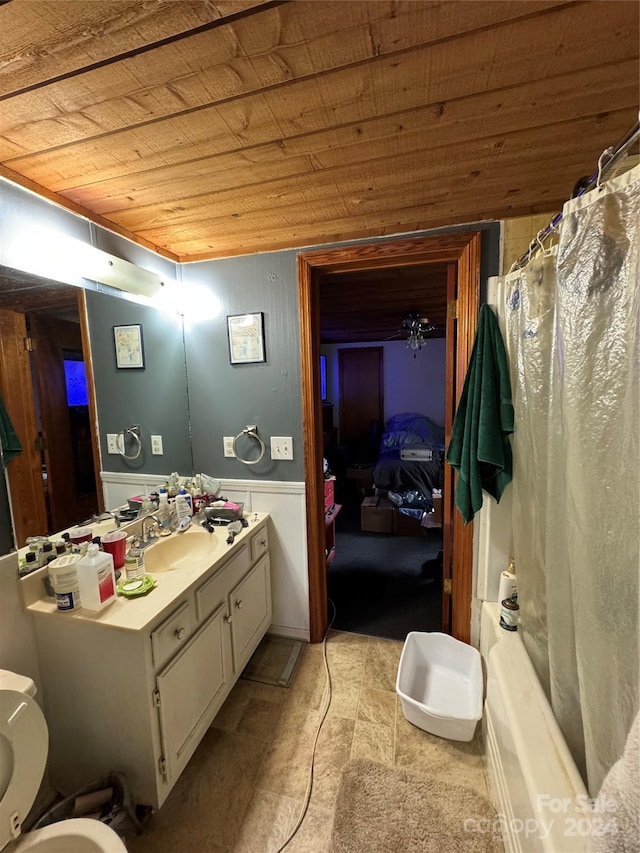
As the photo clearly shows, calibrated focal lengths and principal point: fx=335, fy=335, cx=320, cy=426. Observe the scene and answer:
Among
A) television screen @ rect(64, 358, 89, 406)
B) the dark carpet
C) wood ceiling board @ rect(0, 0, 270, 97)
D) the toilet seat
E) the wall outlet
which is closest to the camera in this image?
wood ceiling board @ rect(0, 0, 270, 97)

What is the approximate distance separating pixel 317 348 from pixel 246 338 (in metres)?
0.40

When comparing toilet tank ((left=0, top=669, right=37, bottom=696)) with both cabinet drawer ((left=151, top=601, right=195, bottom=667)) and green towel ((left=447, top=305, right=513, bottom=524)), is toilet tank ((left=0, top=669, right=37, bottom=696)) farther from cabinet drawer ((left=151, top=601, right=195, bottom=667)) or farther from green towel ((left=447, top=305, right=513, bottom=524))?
green towel ((left=447, top=305, right=513, bottom=524))

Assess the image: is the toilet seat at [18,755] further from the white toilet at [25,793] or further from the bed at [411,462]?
the bed at [411,462]

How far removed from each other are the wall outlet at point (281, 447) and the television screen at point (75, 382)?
0.90 meters

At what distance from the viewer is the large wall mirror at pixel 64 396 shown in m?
1.16

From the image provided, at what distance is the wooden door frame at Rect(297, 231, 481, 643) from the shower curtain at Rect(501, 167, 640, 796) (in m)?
0.71

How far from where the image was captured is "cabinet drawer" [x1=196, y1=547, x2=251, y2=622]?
4.40 feet

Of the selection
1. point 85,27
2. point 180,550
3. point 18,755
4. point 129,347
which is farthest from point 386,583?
point 85,27

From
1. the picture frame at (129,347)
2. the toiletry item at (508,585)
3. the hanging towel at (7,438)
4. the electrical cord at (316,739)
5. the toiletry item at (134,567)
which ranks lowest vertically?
the electrical cord at (316,739)

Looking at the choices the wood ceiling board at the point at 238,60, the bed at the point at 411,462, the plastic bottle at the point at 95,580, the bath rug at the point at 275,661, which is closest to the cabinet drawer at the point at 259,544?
the bath rug at the point at 275,661

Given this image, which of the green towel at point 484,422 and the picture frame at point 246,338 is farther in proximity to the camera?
the picture frame at point 246,338

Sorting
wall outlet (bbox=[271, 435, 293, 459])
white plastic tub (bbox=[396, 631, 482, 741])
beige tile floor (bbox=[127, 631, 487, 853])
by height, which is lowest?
beige tile floor (bbox=[127, 631, 487, 853])

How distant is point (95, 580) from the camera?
1.11 metres

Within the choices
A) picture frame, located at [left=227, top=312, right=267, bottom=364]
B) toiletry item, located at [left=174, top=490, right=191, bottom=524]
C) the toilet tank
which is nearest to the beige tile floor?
the toilet tank
